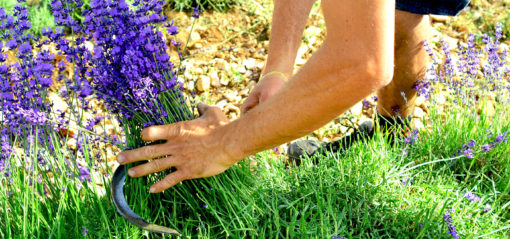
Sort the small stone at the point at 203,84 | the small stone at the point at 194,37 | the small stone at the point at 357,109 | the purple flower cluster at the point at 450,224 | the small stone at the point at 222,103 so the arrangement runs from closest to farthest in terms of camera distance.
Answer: the purple flower cluster at the point at 450,224 < the small stone at the point at 357,109 < the small stone at the point at 222,103 < the small stone at the point at 203,84 < the small stone at the point at 194,37

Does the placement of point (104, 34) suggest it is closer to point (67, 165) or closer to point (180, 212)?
point (67, 165)

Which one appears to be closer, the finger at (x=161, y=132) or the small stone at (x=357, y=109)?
the finger at (x=161, y=132)

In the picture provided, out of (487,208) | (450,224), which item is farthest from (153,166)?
(487,208)

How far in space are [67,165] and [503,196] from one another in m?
1.92

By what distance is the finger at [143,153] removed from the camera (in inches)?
66.1

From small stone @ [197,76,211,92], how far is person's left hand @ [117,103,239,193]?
1.80 m

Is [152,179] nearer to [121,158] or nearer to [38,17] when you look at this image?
[121,158]

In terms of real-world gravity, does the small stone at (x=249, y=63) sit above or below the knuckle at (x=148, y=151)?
above

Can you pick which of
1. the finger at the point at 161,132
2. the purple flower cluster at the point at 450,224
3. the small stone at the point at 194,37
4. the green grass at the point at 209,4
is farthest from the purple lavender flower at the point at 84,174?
the green grass at the point at 209,4

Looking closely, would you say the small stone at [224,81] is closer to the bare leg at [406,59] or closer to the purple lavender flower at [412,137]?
the bare leg at [406,59]

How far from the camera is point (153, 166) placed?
1693 mm

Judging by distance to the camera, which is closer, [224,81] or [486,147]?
[486,147]

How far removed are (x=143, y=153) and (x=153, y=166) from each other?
0.06 m

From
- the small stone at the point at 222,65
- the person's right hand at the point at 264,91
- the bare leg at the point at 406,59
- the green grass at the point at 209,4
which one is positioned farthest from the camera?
the green grass at the point at 209,4
